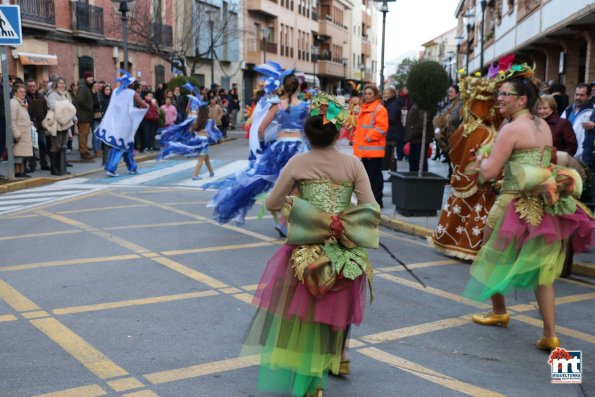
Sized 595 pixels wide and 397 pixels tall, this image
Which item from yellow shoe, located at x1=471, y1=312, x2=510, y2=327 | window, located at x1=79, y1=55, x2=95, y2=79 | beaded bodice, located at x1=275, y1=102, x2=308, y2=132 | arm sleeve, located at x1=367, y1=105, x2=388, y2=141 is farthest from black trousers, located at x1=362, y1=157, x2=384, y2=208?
window, located at x1=79, y1=55, x2=95, y2=79

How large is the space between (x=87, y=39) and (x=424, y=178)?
2374 centimetres

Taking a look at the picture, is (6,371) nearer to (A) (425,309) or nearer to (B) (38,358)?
(B) (38,358)

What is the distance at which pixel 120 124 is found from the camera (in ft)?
48.3

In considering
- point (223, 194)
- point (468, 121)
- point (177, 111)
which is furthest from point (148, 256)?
point (177, 111)

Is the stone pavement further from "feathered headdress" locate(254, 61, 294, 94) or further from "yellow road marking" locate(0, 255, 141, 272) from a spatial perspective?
"yellow road marking" locate(0, 255, 141, 272)

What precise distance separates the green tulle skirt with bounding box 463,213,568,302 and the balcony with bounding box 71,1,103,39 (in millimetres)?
27211

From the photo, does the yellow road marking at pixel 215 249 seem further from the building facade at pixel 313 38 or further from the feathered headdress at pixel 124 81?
the building facade at pixel 313 38

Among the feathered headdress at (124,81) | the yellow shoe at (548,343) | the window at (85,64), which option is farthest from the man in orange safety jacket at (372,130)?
the window at (85,64)

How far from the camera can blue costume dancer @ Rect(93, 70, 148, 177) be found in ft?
48.2

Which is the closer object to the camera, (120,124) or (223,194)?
(223,194)

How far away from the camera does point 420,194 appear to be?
1032 centimetres

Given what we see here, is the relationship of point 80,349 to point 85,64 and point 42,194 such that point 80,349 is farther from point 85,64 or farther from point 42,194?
point 85,64

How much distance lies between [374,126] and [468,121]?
119 inches

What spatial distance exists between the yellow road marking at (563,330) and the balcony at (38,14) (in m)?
23.7
